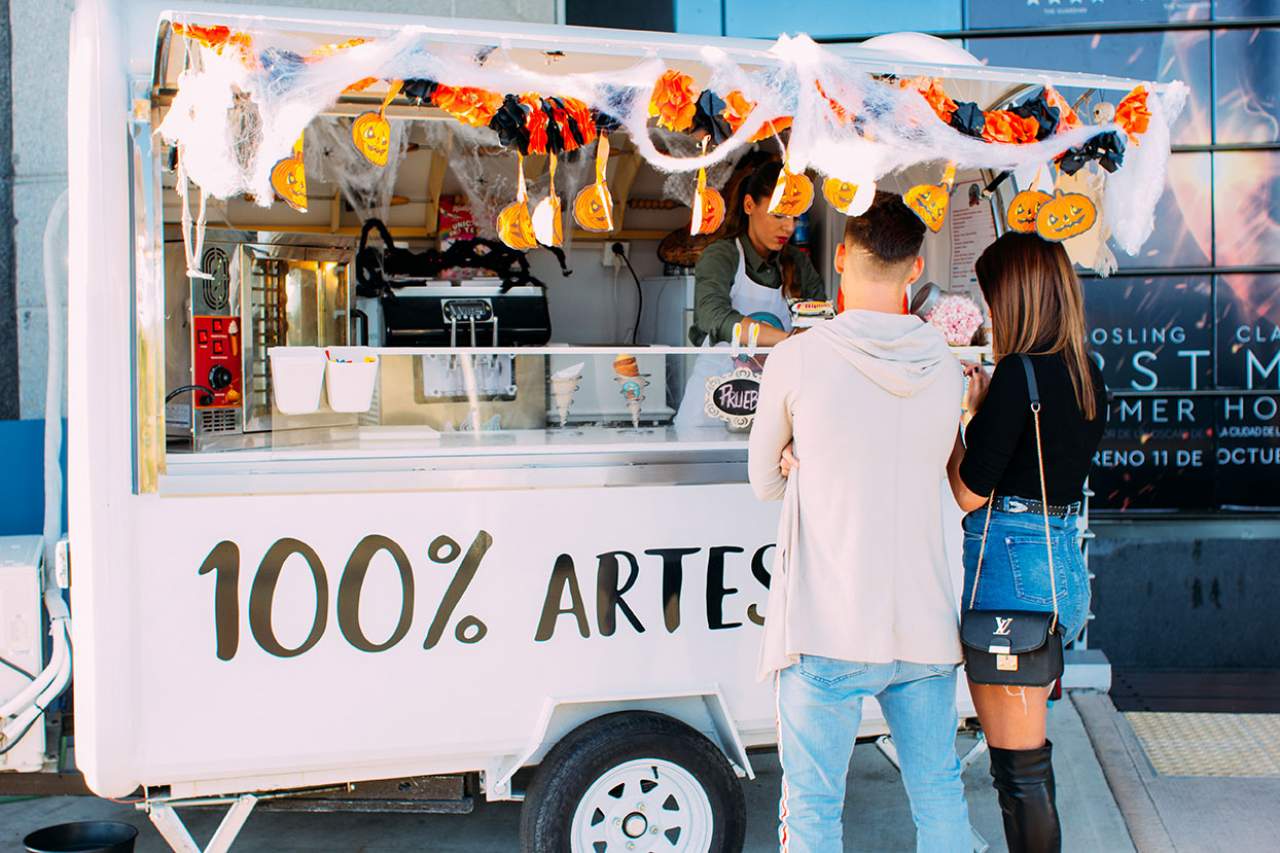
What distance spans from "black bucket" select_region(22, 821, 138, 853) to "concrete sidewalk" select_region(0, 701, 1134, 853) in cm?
53

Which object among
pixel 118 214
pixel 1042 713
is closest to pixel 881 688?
pixel 1042 713

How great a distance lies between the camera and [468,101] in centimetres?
302

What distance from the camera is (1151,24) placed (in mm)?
6234

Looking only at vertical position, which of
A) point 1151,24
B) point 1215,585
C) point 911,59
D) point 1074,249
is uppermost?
point 1151,24

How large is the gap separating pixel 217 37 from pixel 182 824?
6.18 ft

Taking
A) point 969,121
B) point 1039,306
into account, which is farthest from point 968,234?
point 1039,306

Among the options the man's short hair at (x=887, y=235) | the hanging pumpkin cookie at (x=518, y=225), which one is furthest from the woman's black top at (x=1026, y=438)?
the hanging pumpkin cookie at (x=518, y=225)

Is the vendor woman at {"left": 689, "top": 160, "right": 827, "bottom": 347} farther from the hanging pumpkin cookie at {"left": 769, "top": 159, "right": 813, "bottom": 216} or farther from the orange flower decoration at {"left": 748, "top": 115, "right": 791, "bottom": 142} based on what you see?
the orange flower decoration at {"left": 748, "top": 115, "right": 791, "bottom": 142}

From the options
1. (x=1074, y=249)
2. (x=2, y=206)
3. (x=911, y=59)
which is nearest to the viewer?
(x=911, y=59)

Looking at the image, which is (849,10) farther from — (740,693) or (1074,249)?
(740,693)

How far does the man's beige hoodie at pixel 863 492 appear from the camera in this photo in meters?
2.61

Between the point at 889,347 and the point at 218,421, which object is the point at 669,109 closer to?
the point at 889,347

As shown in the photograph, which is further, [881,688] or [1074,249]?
[1074,249]

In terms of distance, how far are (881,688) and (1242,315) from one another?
4.51 m
